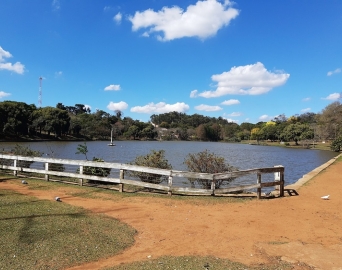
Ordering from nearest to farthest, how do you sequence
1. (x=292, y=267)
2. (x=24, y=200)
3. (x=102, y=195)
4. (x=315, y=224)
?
(x=292, y=267)
(x=315, y=224)
(x=24, y=200)
(x=102, y=195)

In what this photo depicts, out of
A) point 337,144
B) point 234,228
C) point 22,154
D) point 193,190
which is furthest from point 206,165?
point 337,144

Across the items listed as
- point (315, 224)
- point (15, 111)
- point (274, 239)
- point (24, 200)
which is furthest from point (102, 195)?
point (15, 111)

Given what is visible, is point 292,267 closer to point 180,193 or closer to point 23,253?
point 23,253

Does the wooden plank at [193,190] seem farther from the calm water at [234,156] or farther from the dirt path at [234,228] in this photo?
the calm water at [234,156]

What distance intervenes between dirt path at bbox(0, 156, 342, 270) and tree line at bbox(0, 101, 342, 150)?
5146 cm

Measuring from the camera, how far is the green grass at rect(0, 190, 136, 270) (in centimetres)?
446

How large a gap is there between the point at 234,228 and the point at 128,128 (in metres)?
126

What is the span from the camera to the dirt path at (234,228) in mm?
4941

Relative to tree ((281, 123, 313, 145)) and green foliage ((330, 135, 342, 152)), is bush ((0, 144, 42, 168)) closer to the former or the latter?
green foliage ((330, 135, 342, 152))

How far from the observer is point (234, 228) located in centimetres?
645

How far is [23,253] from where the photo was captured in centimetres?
460

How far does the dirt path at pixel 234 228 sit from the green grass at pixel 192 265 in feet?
0.72

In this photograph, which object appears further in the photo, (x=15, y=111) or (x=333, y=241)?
(x=15, y=111)

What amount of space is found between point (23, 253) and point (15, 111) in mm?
78887
